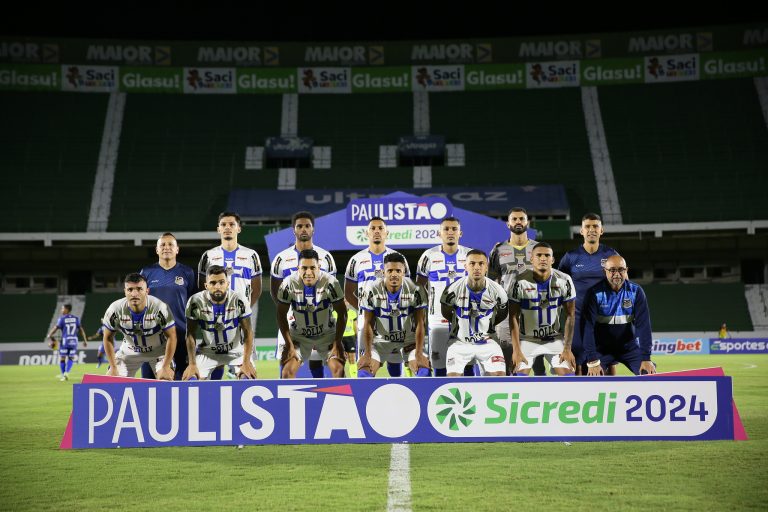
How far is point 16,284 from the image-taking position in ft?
125

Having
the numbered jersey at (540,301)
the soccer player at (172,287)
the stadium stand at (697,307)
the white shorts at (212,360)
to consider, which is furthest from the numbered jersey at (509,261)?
the stadium stand at (697,307)

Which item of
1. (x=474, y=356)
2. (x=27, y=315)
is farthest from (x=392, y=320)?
(x=27, y=315)

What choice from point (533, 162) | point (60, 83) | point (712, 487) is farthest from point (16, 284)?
point (712, 487)

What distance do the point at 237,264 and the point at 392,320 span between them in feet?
7.92

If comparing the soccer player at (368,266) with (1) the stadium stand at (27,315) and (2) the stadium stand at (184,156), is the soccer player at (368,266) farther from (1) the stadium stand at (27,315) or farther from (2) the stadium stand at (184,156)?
(2) the stadium stand at (184,156)

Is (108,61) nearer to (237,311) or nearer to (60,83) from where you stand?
(60,83)

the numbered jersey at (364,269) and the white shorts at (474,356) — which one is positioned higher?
the numbered jersey at (364,269)

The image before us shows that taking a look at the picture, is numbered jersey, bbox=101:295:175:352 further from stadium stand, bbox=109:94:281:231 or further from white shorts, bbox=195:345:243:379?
stadium stand, bbox=109:94:281:231

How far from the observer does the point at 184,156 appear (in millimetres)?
41812

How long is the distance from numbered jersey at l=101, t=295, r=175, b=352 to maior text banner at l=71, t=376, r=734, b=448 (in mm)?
1593

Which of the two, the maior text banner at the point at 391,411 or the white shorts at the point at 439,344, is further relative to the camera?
the white shorts at the point at 439,344

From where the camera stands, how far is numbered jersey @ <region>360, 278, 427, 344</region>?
859 centimetres

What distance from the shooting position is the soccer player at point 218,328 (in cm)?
826

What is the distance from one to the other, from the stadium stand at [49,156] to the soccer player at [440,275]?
103 feet
